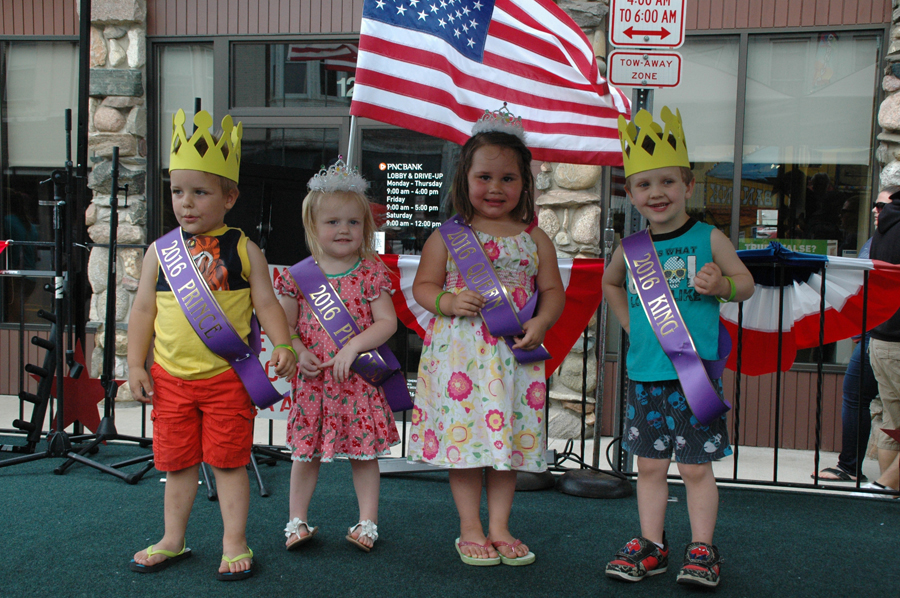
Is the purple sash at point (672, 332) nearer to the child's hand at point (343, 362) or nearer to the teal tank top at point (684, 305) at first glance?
the teal tank top at point (684, 305)

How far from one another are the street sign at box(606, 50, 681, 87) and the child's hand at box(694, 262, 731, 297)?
4.25 feet

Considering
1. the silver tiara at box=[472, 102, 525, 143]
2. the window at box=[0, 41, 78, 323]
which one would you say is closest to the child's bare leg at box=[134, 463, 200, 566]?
the silver tiara at box=[472, 102, 525, 143]

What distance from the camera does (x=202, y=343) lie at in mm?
2406

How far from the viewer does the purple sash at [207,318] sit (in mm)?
2359

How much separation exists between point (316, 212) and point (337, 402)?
74 cm

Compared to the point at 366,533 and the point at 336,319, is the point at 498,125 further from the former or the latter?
the point at 366,533

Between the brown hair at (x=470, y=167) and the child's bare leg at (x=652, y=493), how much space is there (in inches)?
40.1

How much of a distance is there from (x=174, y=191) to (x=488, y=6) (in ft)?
6.53

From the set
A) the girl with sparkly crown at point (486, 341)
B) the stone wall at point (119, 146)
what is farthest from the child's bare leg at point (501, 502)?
the stone wall at point (119, 146)

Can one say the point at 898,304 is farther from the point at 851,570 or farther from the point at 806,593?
the point at 806,593

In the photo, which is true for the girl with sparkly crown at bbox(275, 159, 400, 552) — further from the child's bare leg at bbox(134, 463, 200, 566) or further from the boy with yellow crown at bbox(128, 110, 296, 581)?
the child's bare leg at bbox(134, 463, 200, 566)

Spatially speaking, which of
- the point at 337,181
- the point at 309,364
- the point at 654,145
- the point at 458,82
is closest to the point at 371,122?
the point at 458,82

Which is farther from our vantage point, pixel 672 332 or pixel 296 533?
pixel 296 533

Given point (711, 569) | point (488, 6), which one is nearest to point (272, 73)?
point (488, 6)
